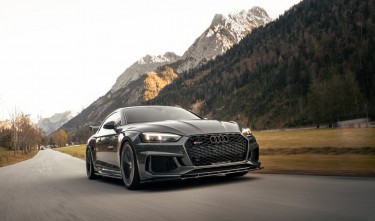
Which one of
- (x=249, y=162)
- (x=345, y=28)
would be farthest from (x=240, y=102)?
(x=249, y=162)

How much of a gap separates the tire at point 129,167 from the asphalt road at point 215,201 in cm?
19

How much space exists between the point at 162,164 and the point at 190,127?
724mm

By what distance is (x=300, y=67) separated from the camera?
14612 cm

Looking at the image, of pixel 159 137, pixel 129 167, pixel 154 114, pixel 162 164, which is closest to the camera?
pixel 162 164

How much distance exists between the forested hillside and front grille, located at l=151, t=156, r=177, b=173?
89.7 meters

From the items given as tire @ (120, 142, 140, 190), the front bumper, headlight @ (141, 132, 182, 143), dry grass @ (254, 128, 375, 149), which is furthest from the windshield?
dry grass @ (254, 128, 375, 149)

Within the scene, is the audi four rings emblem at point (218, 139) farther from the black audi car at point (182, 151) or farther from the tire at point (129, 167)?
the tire at point (129, 167)

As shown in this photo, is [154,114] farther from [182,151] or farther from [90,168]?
[90,168]

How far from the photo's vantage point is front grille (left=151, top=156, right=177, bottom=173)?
21.8 ft

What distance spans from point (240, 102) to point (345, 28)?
45.8 m

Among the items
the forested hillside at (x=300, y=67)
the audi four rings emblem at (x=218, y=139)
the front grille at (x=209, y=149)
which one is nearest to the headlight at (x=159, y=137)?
the front grille at (x=209, y=149)

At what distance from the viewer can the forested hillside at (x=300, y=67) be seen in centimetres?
12588

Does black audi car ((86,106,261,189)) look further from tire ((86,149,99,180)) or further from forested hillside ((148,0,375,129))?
forested hillside ((148,0,375,129))

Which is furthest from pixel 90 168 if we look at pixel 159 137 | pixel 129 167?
Answer: pixel 159 137
